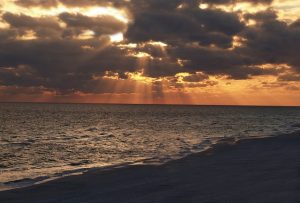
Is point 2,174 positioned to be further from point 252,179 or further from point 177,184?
point 252,179

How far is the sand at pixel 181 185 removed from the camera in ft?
51.7

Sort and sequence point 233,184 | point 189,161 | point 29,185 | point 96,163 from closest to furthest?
point 233,184 < point 29,185 < point 189,161 < point 96,163

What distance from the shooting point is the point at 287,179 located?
60.6ft

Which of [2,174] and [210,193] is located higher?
[210,193]

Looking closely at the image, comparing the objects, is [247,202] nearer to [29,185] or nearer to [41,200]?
[41,200]

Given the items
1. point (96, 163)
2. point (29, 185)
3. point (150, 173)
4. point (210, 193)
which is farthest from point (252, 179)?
point (96, 163)

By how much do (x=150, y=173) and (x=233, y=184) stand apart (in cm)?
632

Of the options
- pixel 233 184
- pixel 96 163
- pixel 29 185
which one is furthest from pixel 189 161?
pixel 29 185

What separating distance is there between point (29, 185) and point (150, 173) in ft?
22.8

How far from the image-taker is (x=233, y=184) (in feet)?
58.9

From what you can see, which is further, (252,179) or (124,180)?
(124,180)

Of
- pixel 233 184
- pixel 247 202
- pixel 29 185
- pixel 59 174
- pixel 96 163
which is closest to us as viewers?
pixel 247 202

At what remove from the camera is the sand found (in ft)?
51.7

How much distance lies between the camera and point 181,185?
18469mm
